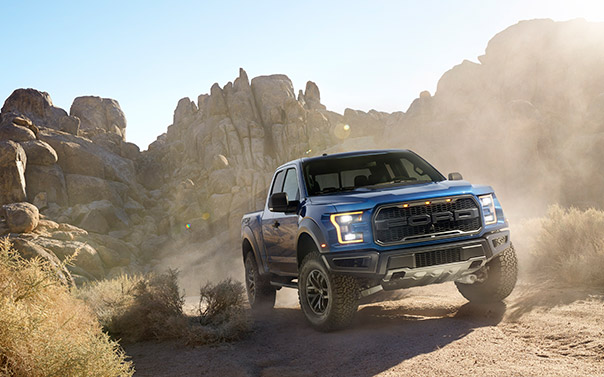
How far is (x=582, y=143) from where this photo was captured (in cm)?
3481

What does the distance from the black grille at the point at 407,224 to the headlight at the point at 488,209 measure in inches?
15.6

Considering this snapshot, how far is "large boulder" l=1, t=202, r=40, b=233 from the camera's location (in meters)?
33.5

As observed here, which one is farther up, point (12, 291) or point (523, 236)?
point (12, 291)

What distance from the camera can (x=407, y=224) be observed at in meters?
5.59

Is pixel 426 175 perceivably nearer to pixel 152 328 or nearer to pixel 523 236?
pixel 152 328

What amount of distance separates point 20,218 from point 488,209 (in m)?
34.7

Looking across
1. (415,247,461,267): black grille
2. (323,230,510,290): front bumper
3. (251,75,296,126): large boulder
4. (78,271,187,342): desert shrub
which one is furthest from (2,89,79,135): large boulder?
(415,247,461,267): black grille

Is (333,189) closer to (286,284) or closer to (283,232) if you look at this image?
(283,232)

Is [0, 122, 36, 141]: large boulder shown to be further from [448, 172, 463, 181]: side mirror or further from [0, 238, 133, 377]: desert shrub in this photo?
[0, 238, 133, 377]: desert shrub

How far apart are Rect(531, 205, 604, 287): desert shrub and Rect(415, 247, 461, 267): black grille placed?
10.6 feet

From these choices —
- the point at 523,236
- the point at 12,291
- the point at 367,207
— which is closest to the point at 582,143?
the point at 523,236

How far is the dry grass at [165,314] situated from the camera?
6664 millimetres

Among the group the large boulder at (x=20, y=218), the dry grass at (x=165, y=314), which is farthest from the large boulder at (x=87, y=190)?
the dry grass at (x=165, y=314)

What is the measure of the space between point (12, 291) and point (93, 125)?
88183mm
